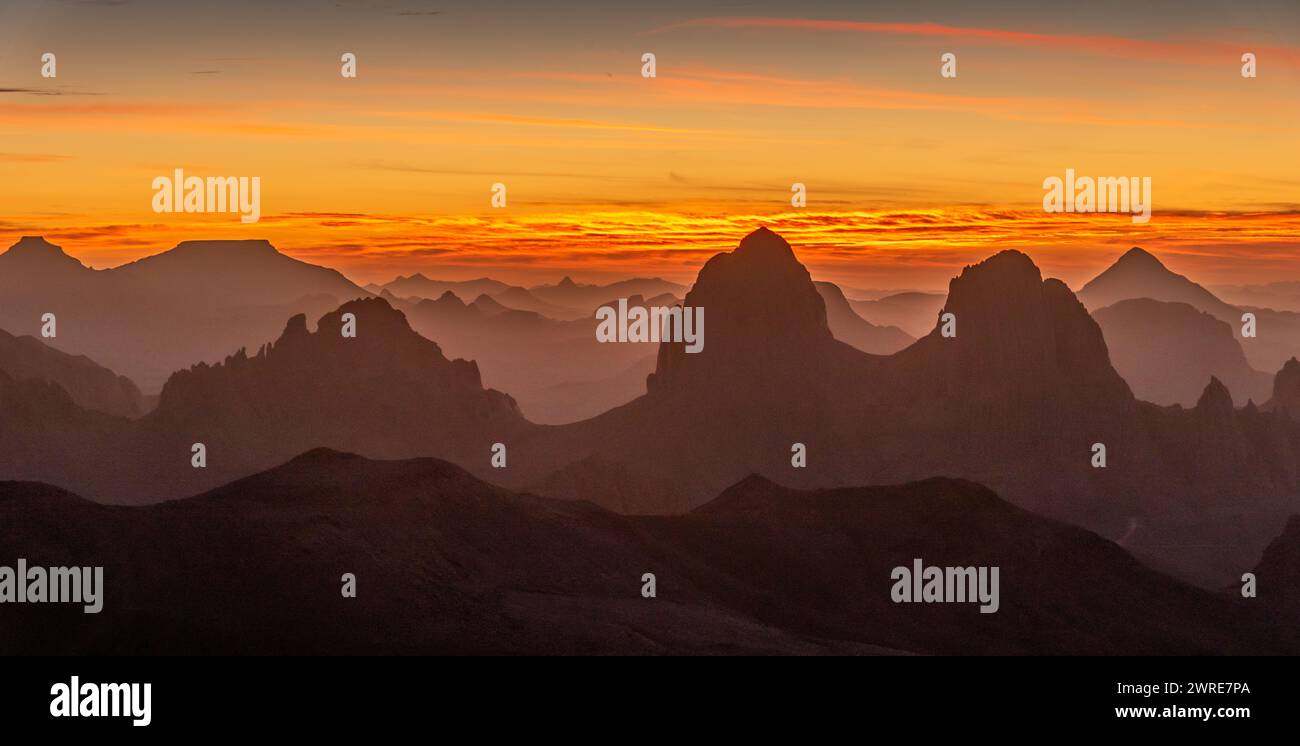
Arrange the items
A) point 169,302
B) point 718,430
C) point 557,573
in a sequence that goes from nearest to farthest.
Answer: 1. point 557,573
2. point 169,302
3. point 718,430

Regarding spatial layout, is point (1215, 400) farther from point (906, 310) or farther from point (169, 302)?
point (169, 302)

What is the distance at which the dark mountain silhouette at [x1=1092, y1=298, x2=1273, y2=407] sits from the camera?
119m

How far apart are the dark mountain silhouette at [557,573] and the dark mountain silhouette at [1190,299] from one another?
17.7 m

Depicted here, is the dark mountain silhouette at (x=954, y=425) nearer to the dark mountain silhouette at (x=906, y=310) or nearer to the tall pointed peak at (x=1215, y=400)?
the tall pointed peak at (x=1215, y=400)

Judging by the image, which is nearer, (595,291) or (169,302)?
(595,291)

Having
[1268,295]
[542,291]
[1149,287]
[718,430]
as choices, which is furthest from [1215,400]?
[542,291]

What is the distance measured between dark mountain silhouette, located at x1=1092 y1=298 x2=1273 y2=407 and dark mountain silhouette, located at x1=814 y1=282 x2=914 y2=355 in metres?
24.4

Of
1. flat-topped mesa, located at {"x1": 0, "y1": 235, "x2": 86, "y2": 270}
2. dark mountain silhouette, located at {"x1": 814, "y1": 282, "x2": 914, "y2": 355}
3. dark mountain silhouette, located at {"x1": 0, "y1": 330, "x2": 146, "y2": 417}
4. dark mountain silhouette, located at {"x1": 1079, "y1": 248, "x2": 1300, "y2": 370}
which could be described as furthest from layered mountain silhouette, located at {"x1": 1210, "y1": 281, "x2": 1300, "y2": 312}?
dark mountain silhouette, located at {"x1": 0, "y1": 330, "x2": 146, "y2": 417}

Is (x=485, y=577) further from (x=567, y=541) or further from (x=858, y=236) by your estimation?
(x=858, y=236)

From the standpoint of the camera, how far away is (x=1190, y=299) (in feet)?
371

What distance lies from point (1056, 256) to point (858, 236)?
49.4 feet

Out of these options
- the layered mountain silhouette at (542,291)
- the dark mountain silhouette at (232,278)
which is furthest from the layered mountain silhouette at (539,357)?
the dark mountain silhouette at (232,278)

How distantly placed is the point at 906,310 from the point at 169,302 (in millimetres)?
59445
